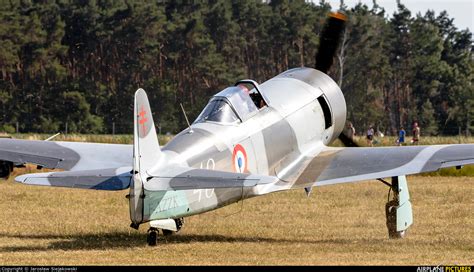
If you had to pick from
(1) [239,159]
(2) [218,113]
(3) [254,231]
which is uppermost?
(2) [218,113]

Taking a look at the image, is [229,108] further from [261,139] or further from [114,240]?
[114,240]

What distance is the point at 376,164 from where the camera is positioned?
50.1 ft

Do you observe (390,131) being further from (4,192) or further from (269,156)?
(269,156)

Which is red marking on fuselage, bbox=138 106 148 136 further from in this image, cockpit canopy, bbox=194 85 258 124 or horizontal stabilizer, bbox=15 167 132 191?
cockpit canopy, bbox=194 85 258 124

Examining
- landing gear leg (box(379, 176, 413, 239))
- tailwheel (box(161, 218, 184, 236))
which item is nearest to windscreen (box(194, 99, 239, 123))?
tailwheel (box(161, 218, 184, 236))

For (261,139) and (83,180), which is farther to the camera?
(261,139)

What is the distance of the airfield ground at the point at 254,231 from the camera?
12.5 metres

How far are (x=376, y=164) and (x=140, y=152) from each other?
→ 4172mm

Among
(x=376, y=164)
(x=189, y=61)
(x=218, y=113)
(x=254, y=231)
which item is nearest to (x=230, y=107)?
(x=218, y=113)

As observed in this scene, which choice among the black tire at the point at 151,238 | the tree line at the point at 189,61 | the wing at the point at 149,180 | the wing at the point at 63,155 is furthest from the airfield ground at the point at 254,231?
the tree line at the point at 189,61

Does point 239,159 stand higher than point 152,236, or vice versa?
point 239,159

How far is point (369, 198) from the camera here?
70.7 feet

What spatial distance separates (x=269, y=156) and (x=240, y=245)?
2.02 m

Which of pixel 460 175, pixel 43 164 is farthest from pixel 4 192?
pixel 460 175
